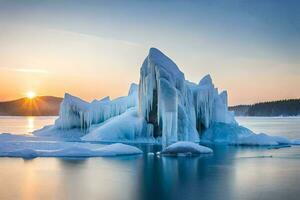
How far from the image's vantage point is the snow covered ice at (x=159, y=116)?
48.2 metres

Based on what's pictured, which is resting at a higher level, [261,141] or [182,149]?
[261,141]

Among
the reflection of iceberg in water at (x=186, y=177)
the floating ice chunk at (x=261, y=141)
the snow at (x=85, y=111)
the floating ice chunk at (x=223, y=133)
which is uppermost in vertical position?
the snow at (x=85, y=111)

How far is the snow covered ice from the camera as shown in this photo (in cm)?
4819

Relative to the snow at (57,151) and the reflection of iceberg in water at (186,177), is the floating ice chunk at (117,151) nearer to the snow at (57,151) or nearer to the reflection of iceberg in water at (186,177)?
the snow at (57,151)

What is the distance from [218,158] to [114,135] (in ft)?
59.6

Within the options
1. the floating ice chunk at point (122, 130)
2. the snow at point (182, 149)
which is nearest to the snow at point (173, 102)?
the floating ice chunk at point (122, 130)

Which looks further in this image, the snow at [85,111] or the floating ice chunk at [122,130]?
the snow at [85,111]

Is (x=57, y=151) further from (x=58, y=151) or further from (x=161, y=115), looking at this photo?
(x=161, y=115)

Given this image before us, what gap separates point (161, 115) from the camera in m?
48.8

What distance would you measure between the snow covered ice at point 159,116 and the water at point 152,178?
39.4 feet

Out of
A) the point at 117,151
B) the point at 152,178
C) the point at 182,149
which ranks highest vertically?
the point at 182,149

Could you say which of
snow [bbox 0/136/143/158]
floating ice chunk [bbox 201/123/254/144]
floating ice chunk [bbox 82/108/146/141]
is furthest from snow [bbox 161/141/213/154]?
floating ice chunk [bbox 201/123/254/144]

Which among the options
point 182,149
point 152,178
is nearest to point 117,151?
point 182,149

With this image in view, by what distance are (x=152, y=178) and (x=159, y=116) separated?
2374cm
